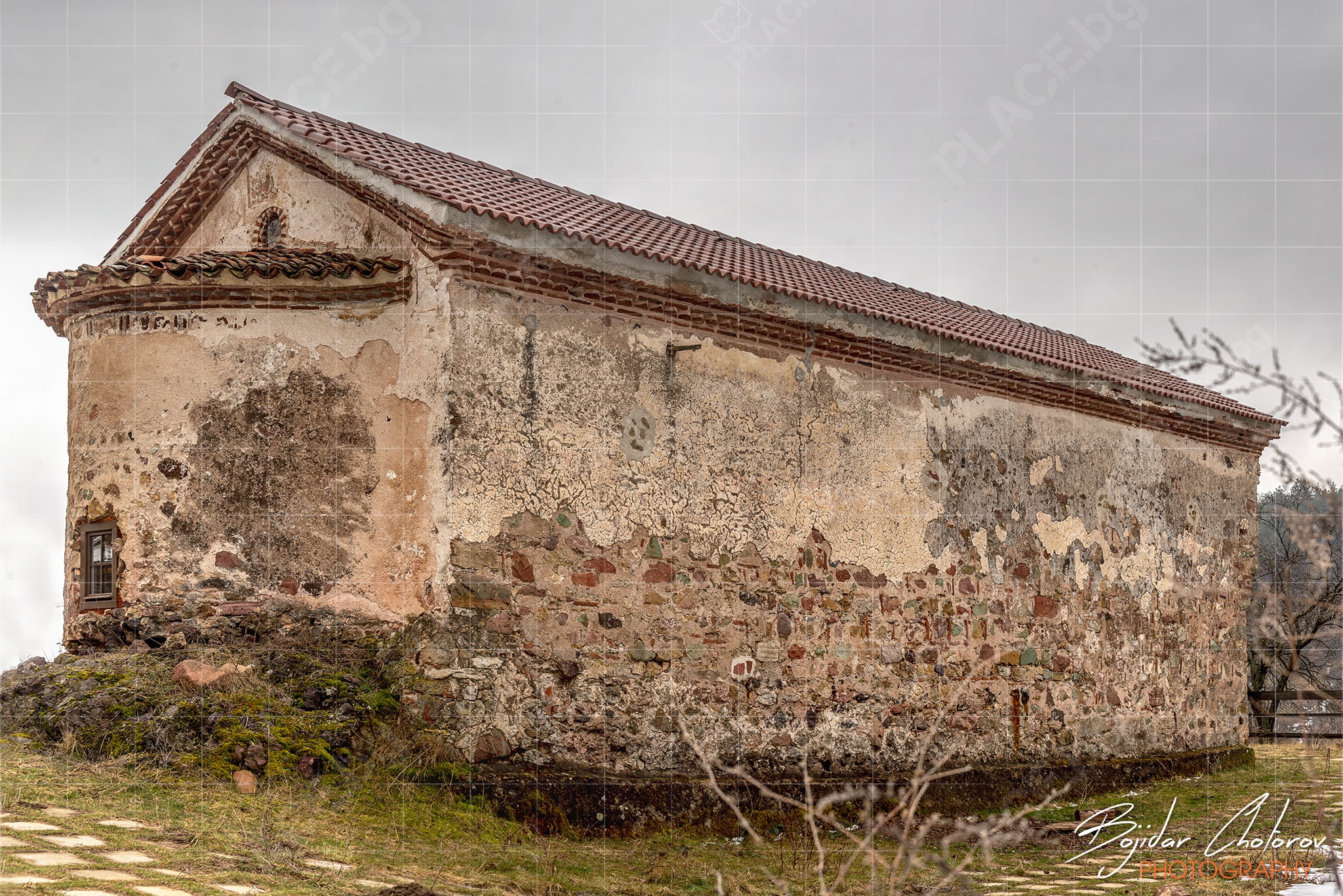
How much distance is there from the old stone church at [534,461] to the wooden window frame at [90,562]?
0.02 meters

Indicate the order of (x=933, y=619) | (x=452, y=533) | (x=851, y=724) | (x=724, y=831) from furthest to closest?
(x=933, y=619)
(x=851, y=724)
(x=724, y=831)
(x=452, y=533)

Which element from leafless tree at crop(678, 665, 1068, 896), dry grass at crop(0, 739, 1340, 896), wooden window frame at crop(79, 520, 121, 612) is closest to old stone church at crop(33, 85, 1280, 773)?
wooden window frame at crop(79, 520, 121, 612)

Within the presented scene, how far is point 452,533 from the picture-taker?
8.04 meters

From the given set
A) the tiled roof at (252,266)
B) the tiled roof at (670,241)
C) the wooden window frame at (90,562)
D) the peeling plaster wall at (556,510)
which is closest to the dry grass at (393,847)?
the peeling plaster wall at (556,510)

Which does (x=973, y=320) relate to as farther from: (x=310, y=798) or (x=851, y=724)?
(x=310, y=798)

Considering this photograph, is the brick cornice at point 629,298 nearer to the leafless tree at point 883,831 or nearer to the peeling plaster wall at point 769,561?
the peeling plaster wall at point 769,561

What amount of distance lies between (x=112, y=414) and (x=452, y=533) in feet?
9.49

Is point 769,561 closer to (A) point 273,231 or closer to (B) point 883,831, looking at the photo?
(B) point 883,831

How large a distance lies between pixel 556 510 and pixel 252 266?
110 inches

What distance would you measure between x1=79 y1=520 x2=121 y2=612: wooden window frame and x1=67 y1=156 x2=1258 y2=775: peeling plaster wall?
118mm

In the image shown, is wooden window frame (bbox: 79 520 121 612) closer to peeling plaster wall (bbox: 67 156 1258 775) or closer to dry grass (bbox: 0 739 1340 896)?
peeling plaster wall (bbox: 67 156 1258 775)

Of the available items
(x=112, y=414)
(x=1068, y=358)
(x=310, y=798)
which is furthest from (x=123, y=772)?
(x=1068, y=358)

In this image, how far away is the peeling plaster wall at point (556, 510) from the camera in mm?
8219

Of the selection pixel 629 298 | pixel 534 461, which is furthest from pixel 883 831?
pixel 629 298
